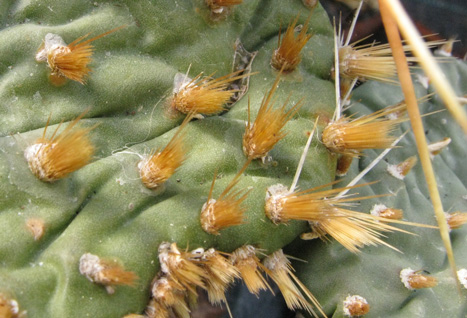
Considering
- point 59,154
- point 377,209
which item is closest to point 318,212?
point 377,209

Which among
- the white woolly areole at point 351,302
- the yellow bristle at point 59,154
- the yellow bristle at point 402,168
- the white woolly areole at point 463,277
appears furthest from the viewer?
the yellow bristle at point 402,168

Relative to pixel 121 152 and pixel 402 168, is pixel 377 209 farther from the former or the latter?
pixel 121 152

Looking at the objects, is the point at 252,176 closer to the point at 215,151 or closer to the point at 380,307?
the point at 215,151

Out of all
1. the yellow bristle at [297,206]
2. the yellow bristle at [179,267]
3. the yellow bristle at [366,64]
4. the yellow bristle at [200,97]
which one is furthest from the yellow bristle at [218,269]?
the yellow bristle at [366,64]

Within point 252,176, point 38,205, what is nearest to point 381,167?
point 252,176

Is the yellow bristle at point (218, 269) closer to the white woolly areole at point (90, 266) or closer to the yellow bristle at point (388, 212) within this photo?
the white woolly areole at point (90, 266)

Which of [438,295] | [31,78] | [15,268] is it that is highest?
[31,78]

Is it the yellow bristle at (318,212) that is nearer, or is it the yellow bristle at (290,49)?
the yellow bristle at (318,212)
